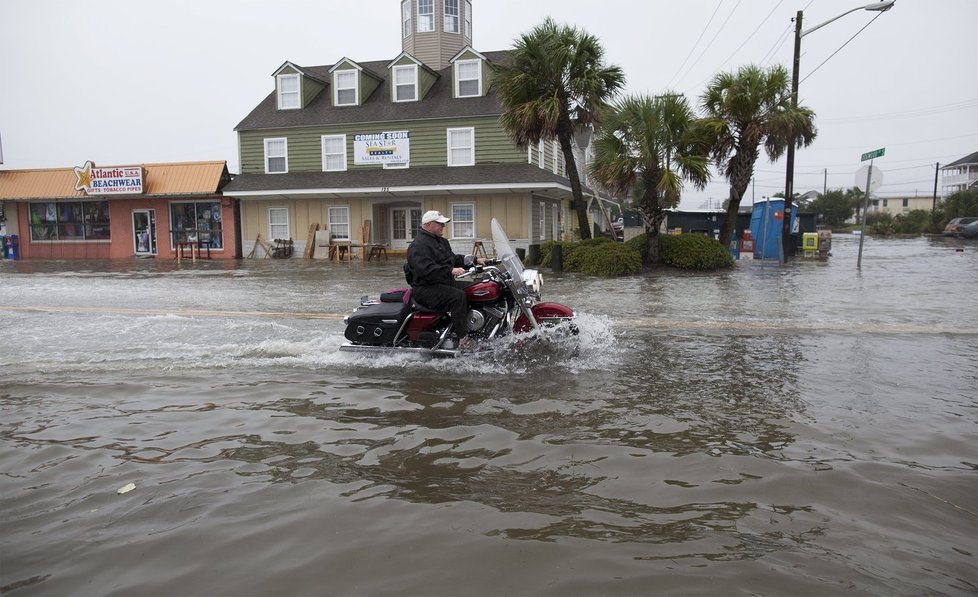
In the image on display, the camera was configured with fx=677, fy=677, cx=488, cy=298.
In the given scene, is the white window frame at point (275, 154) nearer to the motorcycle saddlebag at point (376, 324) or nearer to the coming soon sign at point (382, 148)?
the coming soon sign at point (382, 148)

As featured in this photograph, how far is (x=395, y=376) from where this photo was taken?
22.9 feet

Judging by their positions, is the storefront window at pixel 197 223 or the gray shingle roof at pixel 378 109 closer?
the gray shingle roof at pixel 378 109

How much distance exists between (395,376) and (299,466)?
2.51 meters

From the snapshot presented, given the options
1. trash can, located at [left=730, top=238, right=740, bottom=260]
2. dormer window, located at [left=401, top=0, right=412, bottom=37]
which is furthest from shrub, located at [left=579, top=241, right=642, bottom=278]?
dormer window, located at [left=401, top=0, right=412, bottom=37]

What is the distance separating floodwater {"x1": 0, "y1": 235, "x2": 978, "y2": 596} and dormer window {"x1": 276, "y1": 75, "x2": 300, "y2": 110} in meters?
21.2

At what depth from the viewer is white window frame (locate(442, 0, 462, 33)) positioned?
99.6ft

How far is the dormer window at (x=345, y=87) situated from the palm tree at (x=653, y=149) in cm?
1336

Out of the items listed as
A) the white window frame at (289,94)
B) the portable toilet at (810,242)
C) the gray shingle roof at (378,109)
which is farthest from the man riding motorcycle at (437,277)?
the white window frame at (289,94)

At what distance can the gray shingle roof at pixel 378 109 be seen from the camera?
26.4m

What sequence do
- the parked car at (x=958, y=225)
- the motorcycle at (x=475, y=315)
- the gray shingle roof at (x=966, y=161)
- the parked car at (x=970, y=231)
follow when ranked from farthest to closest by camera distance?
the gray shingle roof at (x=966, y=161)
the parked car at (x=958, y=225)
the parked car at (x=970, y=231)
the motorcycle at (x=475, y=315)

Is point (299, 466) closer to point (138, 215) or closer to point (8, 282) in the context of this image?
point (8, 282)

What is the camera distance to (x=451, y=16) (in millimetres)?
30641

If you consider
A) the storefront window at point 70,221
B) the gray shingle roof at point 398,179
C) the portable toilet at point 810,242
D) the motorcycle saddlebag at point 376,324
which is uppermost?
the gray shingle roof at point 398,179

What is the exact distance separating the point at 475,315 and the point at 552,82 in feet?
45.6
